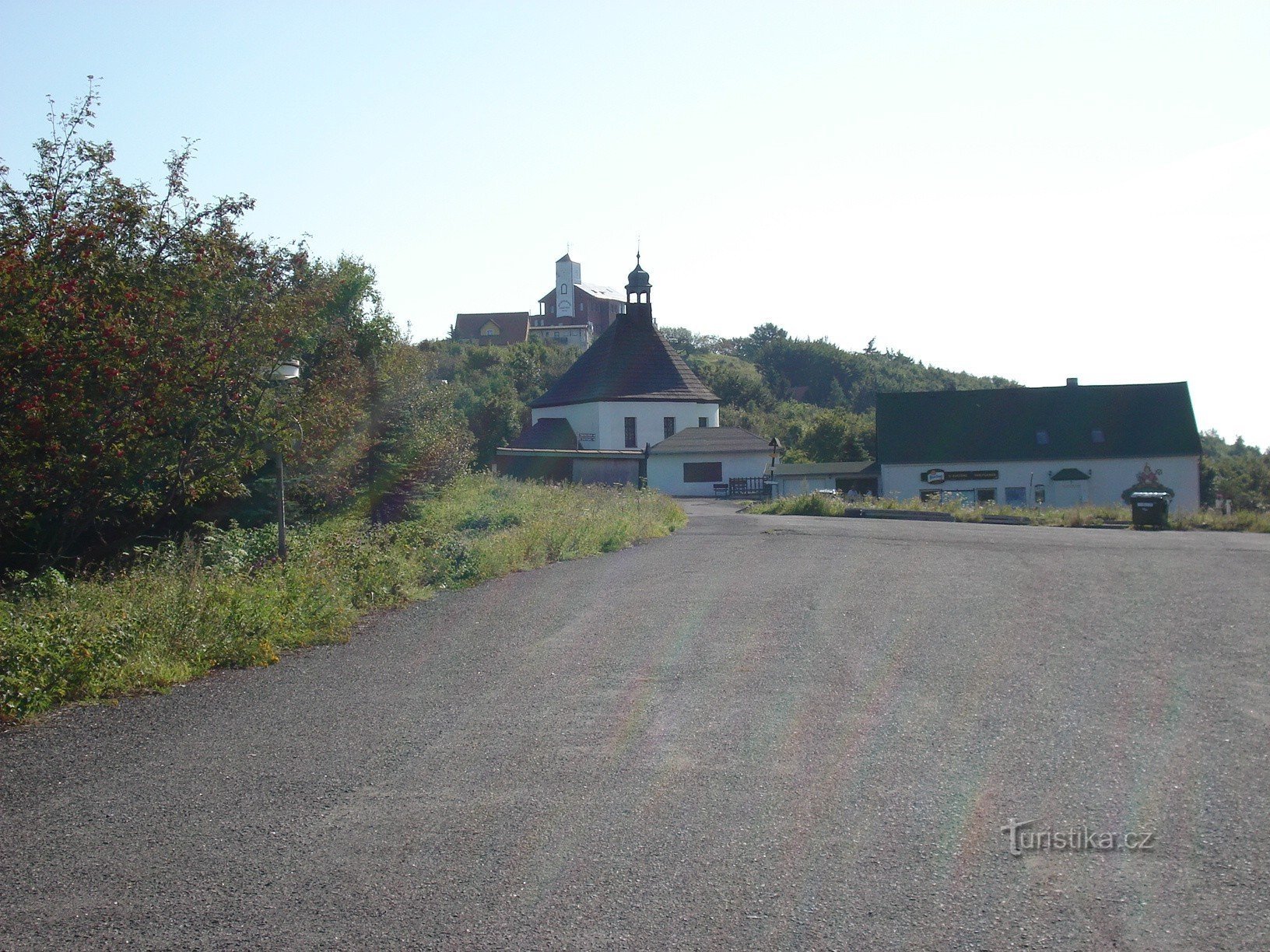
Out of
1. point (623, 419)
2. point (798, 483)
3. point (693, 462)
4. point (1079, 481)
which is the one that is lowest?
point (1079, 481)

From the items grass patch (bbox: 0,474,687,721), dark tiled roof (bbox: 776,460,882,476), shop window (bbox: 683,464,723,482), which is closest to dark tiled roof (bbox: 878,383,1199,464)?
dark tiled roof (bbox: 776,460,882,476)

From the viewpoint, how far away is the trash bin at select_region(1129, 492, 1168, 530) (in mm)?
27203

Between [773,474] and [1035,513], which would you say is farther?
[773,474]

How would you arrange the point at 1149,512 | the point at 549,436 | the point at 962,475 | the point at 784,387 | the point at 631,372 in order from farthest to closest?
the point at 784,387 < the point at 631,372 < the point at 549,436 < the point at 962,475 < the point at 1149,512

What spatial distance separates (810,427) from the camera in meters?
67.1

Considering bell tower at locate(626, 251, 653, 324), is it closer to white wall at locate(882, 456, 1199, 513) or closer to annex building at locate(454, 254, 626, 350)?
white wall at locate(882, 456, 1199, 513)

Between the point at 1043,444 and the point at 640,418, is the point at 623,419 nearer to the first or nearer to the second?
the point at 640,418

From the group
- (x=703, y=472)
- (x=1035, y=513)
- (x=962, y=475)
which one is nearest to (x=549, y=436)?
(x=703, y=472)

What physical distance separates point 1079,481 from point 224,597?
48112 mm

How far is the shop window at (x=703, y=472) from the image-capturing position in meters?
56.2

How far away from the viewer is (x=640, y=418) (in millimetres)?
64500

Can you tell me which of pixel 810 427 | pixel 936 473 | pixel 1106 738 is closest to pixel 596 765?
pixel 1106 738

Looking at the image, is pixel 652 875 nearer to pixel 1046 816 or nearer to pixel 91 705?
pixel 1046 816

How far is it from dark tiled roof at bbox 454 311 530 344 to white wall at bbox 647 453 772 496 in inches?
3207
